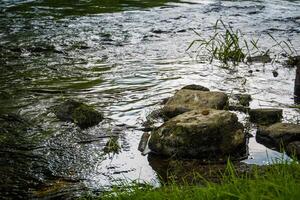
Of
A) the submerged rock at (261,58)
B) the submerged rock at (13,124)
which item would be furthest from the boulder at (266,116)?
the submerged rock at (261,58)

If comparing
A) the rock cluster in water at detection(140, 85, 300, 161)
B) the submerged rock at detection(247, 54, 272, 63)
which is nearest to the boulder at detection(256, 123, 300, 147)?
the rock cluster in water at detection(140, 85, 300, 161)

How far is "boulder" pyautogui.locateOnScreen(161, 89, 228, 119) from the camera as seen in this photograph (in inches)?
253

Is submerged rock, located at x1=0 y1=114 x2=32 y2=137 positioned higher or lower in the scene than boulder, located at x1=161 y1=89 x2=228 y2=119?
lower

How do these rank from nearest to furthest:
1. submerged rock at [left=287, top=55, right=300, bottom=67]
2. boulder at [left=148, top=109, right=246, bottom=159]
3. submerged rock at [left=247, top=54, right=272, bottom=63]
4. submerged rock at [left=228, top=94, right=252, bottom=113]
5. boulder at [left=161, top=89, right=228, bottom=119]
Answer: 1. boulder at [left=148, top=109, right=246, bottom=159]
2. boulder at [left=161, top=89, right=228, bottom=119]
3. submerged rock at [left=228, top=94, right=252, bottom=113]
4. submerged rock at [left=287, top=55, right=300, bottom=67]
5. submerged rock at [left=247, top=54, right=272, bottom=63]

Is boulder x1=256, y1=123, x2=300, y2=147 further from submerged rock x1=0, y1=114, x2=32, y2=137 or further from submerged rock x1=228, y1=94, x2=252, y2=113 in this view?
submerged rock x1=0, y1=114, x2=32, y2=137

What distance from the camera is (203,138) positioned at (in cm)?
533

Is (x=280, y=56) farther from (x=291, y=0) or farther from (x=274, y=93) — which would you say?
(x=291, y=0)

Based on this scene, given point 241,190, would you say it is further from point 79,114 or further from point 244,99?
point 244,99

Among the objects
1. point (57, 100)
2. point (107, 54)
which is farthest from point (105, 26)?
point (57, 100)

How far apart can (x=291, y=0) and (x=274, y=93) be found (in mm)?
8638

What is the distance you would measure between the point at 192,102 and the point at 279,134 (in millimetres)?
1365

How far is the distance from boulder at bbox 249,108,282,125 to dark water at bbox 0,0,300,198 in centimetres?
20

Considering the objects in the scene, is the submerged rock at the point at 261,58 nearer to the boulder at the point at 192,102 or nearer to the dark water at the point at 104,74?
the dark water at the point at 104,74

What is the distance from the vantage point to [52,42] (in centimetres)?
1057
